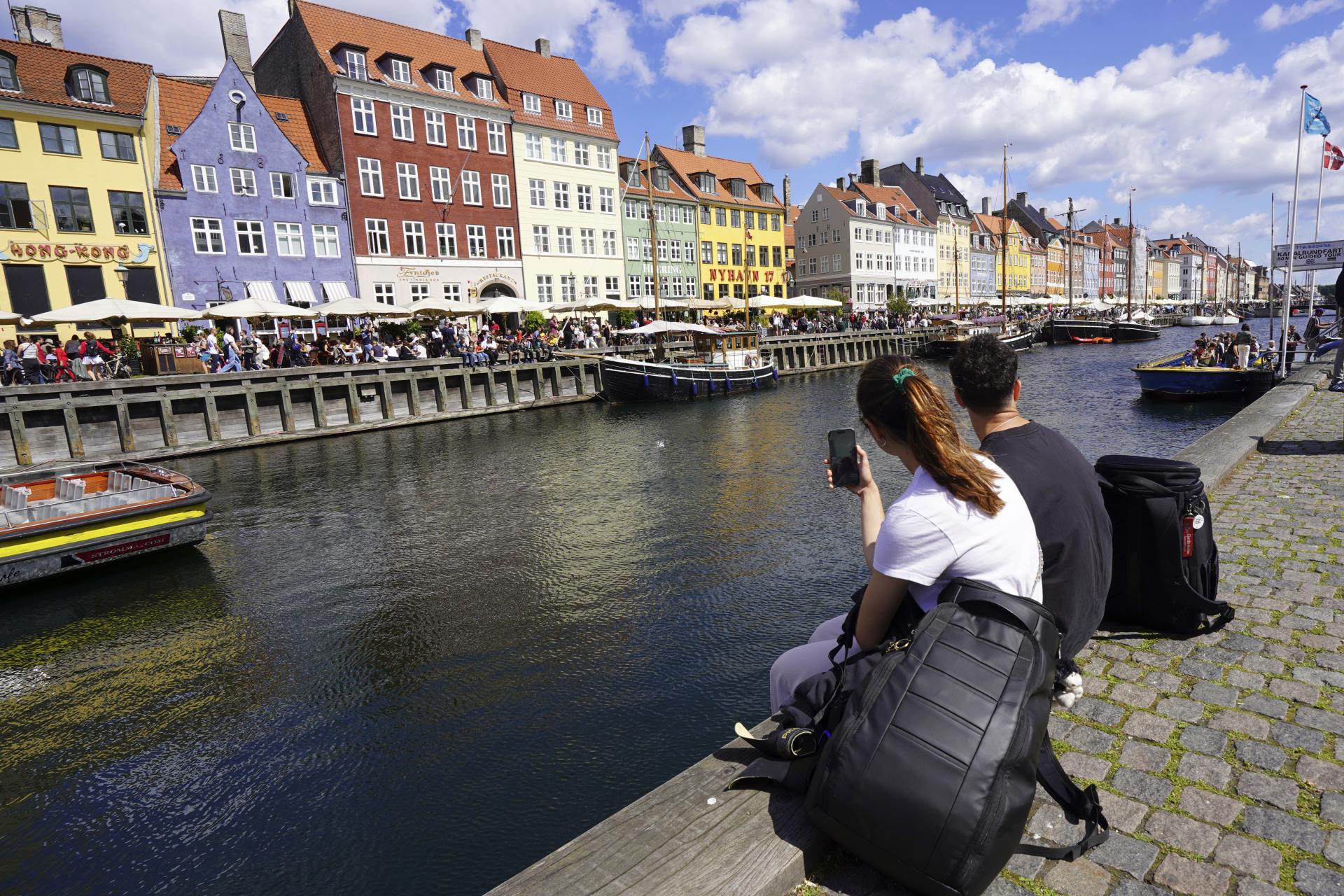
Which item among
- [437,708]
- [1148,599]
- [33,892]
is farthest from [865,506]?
[33,892]

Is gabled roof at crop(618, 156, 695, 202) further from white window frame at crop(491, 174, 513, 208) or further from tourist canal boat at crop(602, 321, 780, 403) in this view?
tourist canal boat at crop(602, 321, 780, 403)

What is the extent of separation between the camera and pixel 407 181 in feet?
130

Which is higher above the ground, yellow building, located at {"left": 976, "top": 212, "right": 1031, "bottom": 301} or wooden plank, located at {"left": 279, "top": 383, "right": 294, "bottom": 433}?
yellow building, located at {"left": 976, "top": 212, "right": 1031, "bottom": 301}

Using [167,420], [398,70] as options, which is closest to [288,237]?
[398,70]

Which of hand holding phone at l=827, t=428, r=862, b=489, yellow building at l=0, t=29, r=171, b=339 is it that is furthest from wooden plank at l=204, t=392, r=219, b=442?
hand holding phone at l=827, t=428, r=862, b=489

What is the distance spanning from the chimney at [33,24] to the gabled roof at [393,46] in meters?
10.2

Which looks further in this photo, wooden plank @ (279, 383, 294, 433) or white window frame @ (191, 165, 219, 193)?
white window frame @ (191, 165, 219, 193)

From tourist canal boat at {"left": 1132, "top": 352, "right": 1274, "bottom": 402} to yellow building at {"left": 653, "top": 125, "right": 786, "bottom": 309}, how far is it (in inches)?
1346

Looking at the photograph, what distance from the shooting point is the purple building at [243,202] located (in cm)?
3272

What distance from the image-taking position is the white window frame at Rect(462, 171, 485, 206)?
4188 centimetres

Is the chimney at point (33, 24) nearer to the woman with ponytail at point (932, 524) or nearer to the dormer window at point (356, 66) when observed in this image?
the dormer window at point (356, 66)

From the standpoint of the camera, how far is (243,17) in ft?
121

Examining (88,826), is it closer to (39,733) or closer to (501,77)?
(39,733)

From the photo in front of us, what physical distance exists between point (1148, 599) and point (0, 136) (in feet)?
125
